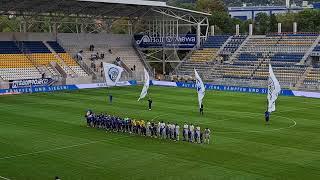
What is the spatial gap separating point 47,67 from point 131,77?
12.1m

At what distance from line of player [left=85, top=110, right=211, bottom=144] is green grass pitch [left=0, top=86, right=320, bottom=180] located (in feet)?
2.14

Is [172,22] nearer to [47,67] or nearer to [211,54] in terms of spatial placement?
[211,54]

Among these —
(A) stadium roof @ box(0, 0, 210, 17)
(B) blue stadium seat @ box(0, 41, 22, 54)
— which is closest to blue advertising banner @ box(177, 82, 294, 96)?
(A) stadium roof @ box(0, 0, 210, 17)

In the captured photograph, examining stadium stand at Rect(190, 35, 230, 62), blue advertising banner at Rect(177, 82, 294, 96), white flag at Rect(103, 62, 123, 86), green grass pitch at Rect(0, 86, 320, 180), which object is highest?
stadium stand at Rect(190, 35, 230, 62)

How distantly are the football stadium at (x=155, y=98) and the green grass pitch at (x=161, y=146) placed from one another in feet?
0.25

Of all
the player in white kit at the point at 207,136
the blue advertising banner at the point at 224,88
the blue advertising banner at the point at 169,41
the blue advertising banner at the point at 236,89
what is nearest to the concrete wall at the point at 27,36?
the blue advertising banner at the point at 169,41

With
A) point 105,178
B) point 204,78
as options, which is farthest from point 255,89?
point 105,178

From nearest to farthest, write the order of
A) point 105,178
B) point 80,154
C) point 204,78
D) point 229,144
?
point 105,178
point 80,154
point 229,144
point 204,78

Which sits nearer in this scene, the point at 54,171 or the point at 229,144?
the point at 54,171

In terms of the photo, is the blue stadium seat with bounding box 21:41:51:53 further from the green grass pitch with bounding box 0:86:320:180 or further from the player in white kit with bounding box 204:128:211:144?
the player in white kit with bounding box 204:128:211:144

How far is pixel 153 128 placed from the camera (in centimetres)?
3027

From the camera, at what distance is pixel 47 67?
6719 centimetres

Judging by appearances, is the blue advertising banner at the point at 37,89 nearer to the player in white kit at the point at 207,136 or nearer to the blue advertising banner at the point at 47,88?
the blue advertising banner at the point at 47,88

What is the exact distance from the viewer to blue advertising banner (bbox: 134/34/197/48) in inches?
3009
